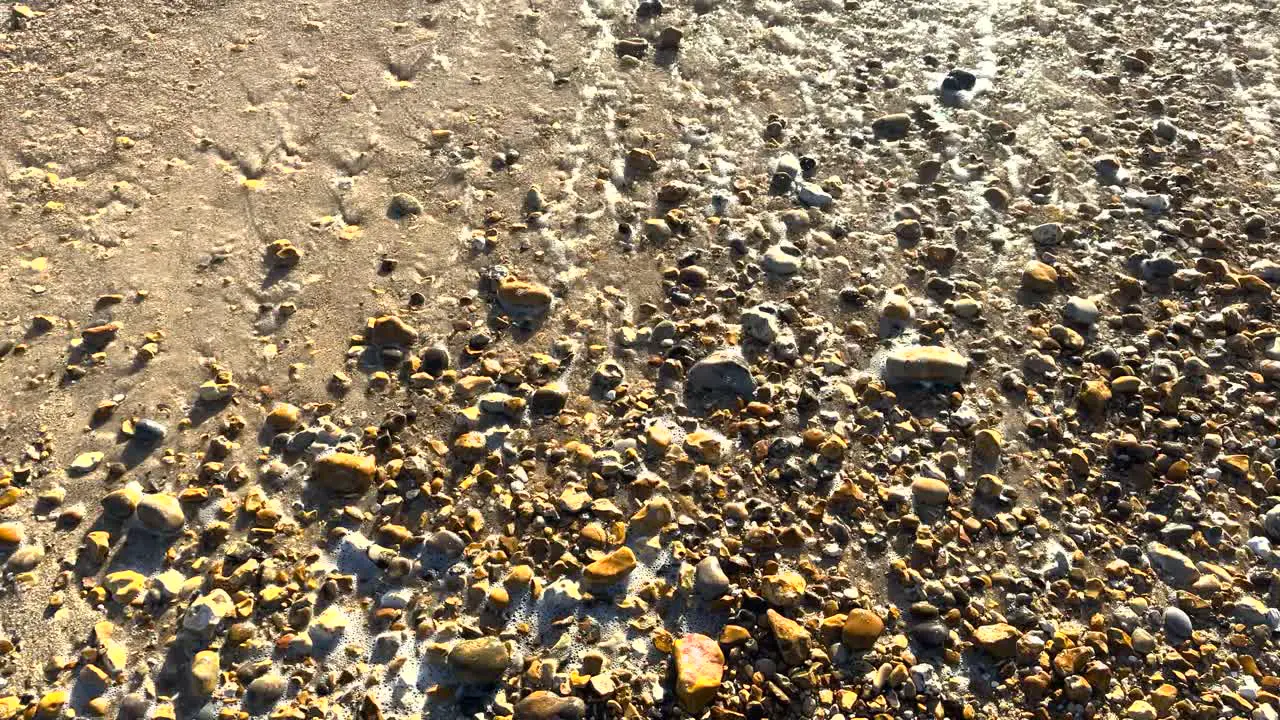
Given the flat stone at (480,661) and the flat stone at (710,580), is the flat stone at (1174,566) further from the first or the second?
the flat stone at (480,661)

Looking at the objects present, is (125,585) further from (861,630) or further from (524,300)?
(861,630)

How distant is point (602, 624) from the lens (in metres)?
4.03

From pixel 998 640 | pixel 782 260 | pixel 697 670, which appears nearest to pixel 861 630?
pixel 998 640

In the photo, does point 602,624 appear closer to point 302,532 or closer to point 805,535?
point 805,535

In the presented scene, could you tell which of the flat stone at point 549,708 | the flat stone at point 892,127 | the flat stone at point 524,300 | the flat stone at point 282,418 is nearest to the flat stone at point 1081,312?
the flat stone at point 892,127

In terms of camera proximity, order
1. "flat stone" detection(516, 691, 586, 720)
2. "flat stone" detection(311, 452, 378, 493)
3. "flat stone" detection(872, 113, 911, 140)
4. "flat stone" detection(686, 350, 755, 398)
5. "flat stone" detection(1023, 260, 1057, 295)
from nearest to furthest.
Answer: "flat stone" detection(516, 691, 586, 720) → "flat stone" detection(311, 452, 378, 493) → "flat stone" detection(686, 350, 755, 398) → "flat stone" detection(1023, 260, 1057, 295) → "flat stone" detection(872, 113, 911, 140)

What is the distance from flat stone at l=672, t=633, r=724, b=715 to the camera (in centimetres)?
378

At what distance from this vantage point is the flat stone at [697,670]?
3781mm

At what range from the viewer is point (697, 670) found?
3830mm

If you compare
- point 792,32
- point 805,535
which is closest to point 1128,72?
point 792,32

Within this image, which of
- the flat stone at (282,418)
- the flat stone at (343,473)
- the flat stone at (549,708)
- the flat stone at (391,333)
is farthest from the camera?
the flat stone at (391,333)

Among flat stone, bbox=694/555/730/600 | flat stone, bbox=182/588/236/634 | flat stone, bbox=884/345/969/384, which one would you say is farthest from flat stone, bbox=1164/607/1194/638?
flat stone, bbox=182/588/236/634

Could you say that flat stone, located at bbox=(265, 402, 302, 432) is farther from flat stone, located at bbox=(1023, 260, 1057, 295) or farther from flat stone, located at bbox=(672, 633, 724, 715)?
flat stone, located at bbox=(1023, 260, 1057, 295)

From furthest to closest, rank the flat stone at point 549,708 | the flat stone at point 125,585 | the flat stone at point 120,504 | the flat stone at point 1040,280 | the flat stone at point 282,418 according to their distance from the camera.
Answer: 1. the flat stone at point 1040,280
2. the flat stone at point 282,418
3. the flat stone at point 120,504
4. the flat stone at point 125,585
5. the flat stone at point 549,708
